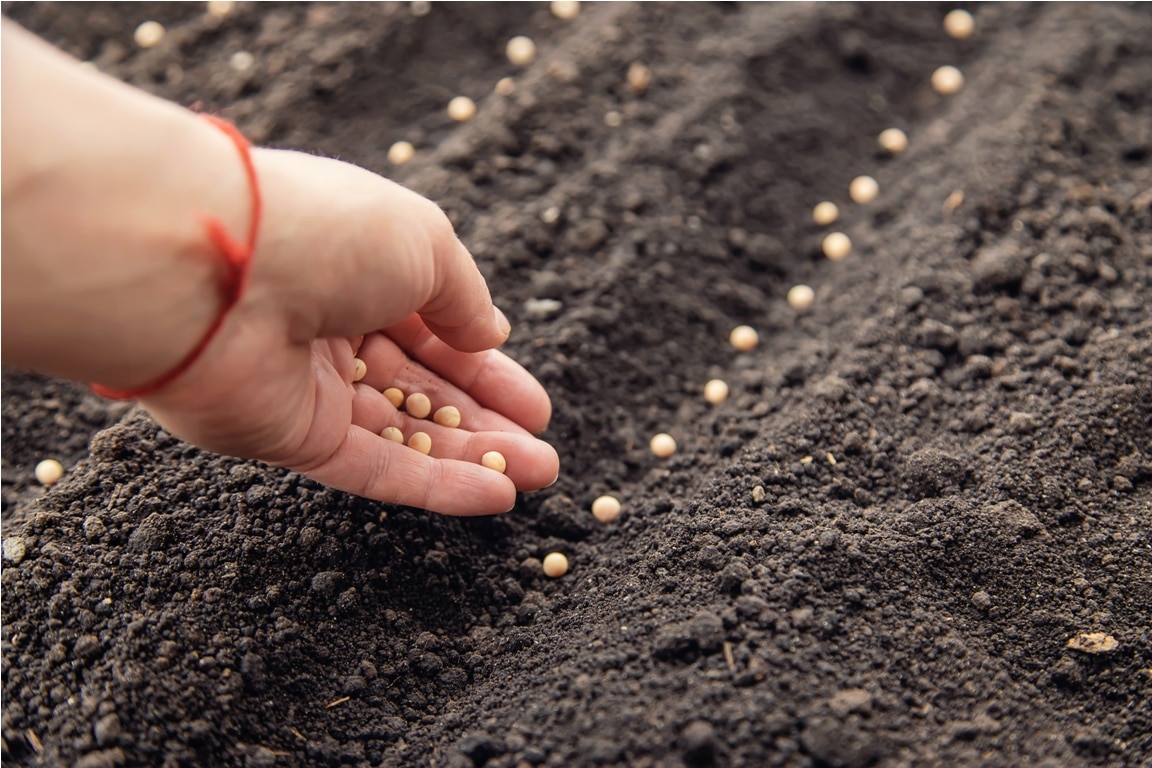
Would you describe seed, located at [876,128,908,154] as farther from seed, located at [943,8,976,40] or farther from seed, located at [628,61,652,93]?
seed, located at [628,61,652,93]

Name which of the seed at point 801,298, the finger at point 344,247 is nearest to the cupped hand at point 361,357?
the finger at point 344,247

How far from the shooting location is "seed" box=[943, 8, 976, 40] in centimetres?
308

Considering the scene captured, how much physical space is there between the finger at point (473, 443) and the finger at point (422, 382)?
0.05 metres

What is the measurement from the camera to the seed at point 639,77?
279 cm

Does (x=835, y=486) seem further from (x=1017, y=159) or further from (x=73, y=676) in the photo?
(x=73, y=676)

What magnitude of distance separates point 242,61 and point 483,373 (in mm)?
1705

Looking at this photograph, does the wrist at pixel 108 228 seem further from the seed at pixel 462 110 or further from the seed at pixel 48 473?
the seed at pixel 462 110

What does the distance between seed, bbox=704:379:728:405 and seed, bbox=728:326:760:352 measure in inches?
6.4

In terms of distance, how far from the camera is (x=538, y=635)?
5.81ft

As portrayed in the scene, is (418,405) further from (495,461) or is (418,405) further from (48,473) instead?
(48,473)

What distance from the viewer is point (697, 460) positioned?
2.09 metres

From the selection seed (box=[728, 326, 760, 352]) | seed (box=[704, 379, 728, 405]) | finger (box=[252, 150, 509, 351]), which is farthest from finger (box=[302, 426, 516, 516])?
seed (box=[728, 326, 760, 352])

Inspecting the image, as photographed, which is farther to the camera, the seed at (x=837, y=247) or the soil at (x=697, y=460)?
the seed at (x=837, y=247)

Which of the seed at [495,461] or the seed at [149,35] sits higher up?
the seed at [149,35]
